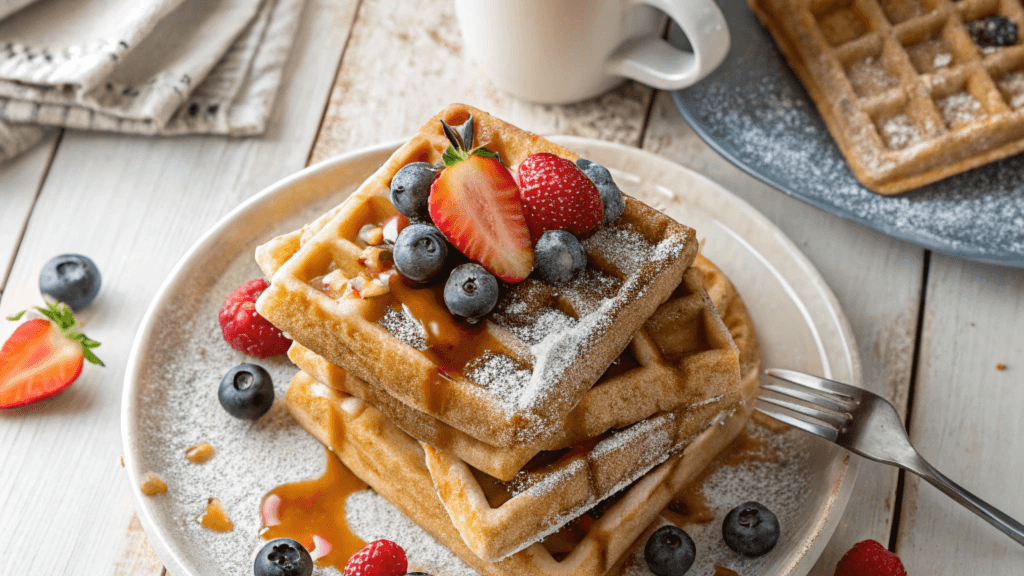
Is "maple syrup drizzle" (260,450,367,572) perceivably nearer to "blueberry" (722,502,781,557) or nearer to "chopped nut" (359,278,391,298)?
"chopped nut" (359,278,391,298)

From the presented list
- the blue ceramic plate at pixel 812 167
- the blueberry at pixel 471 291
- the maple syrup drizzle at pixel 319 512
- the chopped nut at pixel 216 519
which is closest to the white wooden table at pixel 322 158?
the blue ceramic plate at pixel 812 167

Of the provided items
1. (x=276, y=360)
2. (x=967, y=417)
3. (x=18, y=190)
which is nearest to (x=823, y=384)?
(x=967, y=417)

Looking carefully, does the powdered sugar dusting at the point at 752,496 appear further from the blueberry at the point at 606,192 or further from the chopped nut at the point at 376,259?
the chopped nut at the point at 376,259

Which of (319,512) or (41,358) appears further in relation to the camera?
(41,358)

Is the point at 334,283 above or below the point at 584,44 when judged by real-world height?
below

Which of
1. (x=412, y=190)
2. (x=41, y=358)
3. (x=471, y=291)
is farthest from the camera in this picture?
(x=41, y=358)

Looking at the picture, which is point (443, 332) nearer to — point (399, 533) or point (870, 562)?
point (399, 533)

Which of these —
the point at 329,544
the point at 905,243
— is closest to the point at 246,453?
the point at 329,544
